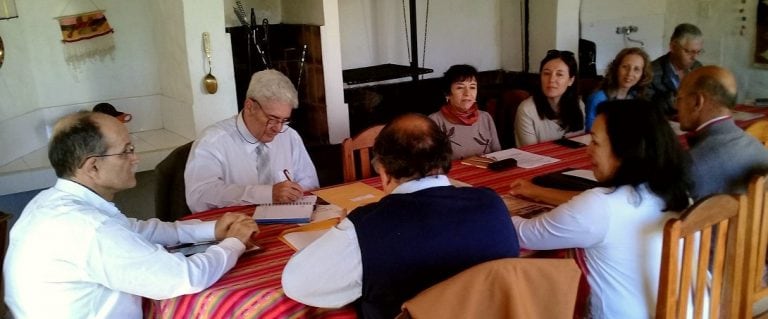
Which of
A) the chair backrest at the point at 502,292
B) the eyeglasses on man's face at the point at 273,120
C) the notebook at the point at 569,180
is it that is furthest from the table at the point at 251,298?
the notebook at the point at 569,180

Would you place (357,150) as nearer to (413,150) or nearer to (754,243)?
(413,150)

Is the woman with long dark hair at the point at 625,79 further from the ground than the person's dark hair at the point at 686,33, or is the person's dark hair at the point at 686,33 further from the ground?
the person's dark hair at the point at 686,33

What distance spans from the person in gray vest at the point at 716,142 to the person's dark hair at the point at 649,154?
1.47ft

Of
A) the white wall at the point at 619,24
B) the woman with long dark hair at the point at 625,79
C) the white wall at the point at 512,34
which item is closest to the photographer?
the woman with long dark hair at the point at 625,79

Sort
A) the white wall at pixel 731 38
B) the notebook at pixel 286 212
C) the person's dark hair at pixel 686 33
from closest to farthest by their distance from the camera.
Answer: the notebook at pixel 286 212 → the person's dark hair at pixel 686 33 → the white wall at pixel 731 38

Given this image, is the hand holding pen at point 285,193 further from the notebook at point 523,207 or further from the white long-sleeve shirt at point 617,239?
the white long-sleeve shirt at point 617,239

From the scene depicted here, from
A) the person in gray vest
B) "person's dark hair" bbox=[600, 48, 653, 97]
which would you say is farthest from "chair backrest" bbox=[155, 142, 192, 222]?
"person's dark hair" bbox=[600, 48, 653, 97]

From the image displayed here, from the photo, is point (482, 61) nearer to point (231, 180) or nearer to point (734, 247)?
point (231, 180)

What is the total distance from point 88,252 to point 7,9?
6.75 feet

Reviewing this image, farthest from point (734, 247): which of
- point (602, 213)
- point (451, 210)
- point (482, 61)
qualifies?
point (482, 61)

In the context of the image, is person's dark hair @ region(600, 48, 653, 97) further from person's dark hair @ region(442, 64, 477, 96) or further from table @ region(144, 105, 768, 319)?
table @ region(144, 105, 768, 319)

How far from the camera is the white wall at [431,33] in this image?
4.45 metres

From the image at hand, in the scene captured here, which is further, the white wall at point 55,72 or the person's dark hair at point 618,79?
the person's dark hair at point 618,79

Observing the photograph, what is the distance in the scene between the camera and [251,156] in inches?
98.1
